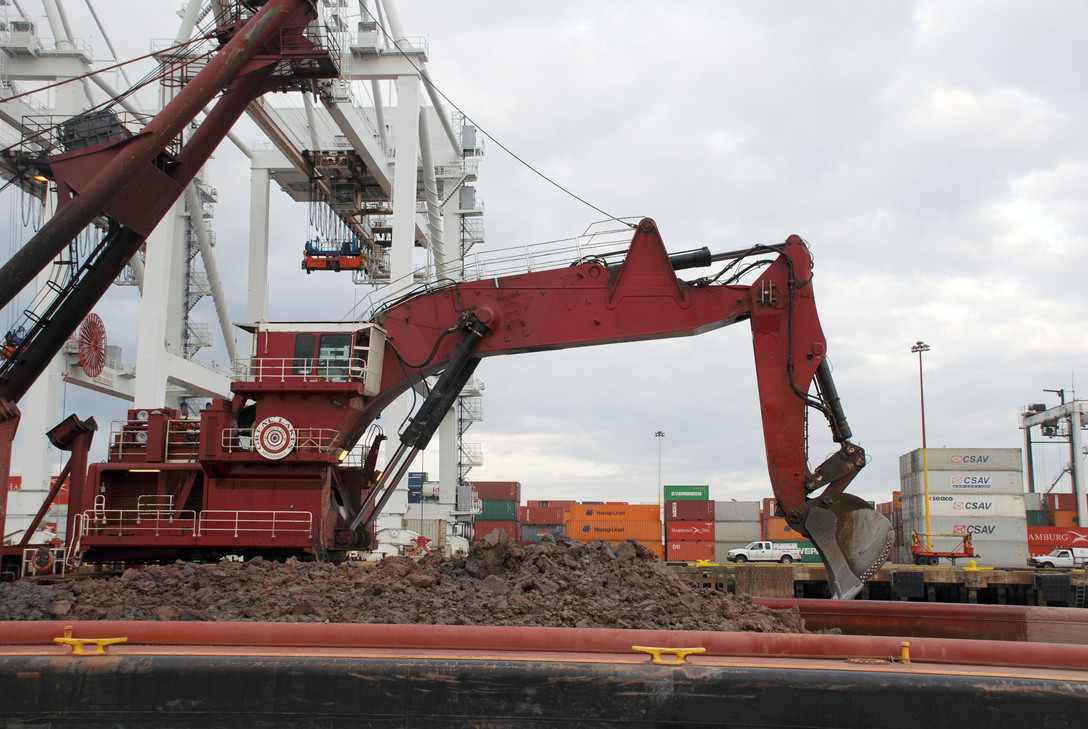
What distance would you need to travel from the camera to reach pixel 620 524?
42906mm

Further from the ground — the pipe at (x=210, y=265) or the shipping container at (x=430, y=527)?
the pipe at (x=210, y=265)

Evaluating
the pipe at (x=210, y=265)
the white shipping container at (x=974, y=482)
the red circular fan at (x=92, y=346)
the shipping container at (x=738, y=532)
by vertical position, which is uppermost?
the pipe at (x=210, y=265)

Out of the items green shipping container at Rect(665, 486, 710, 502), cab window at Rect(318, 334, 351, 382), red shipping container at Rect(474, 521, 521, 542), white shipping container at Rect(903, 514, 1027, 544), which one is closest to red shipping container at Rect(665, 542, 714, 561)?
green shipping container at Rect(665, 486, 710, 502)

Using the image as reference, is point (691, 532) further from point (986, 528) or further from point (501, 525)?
point (986, 528)

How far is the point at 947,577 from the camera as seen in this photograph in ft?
79.8

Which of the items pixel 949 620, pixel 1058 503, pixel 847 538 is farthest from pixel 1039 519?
pixel 949 620

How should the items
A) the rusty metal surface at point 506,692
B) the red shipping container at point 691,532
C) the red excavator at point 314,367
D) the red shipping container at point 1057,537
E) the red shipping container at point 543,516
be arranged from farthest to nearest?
the red shipping container at point 543,516, the red shipping container at point 1057,537, the red shipping container at point 691,532, the red excavator at point 314,367, the rusty metal surface at point 506,692

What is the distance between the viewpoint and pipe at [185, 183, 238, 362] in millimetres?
37531

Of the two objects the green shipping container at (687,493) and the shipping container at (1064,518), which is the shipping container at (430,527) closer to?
the green shipping container at (687,493)

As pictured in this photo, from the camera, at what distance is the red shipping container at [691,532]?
4181cm

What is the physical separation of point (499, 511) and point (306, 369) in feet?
130

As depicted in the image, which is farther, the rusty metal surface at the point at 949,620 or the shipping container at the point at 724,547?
the shipping container at the point at 724,547

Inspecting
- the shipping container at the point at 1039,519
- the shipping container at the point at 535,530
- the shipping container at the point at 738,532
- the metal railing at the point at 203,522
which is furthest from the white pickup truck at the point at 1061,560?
the metal railing at the point at 203,522

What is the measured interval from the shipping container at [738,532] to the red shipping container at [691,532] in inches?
53.1
